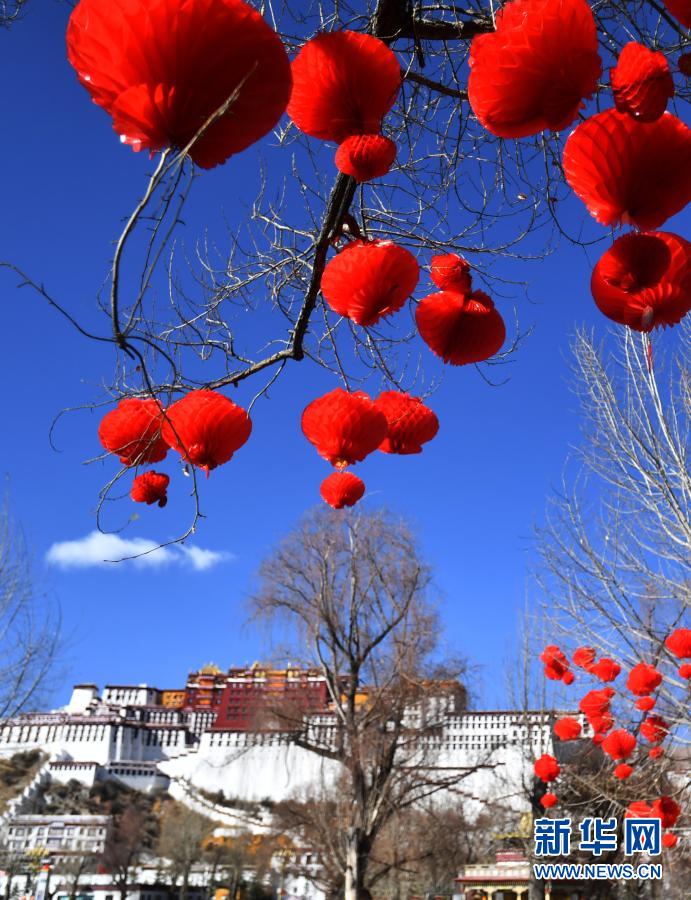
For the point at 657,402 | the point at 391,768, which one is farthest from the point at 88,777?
the point at 657,402

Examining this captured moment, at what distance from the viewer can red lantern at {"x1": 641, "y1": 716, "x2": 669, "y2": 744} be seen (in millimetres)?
6452

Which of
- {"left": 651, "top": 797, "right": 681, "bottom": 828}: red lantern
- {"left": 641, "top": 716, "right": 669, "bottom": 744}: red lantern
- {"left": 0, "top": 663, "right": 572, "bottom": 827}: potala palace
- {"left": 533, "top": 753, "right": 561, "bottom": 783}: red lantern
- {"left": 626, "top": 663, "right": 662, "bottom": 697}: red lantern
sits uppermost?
{"left": 0, "top": 663, "right": 572, "bottom": 827}: potala palace

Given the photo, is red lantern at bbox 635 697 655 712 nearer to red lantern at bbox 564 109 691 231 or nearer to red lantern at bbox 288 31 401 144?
red lantern at bbox 564 109 691 231

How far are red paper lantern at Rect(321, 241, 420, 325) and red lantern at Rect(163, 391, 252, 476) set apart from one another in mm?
434

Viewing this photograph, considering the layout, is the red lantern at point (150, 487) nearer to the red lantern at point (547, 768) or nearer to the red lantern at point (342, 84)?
the red lantern at point (342, 84)

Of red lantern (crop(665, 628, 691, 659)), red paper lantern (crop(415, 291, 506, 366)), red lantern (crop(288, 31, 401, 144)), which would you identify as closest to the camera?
red lantern (crop(288, 31, 401, 144))

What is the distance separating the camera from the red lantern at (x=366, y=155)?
65.9 inches

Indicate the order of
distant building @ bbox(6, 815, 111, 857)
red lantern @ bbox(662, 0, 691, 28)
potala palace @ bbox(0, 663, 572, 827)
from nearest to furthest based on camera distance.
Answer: red lantern @ bbox(662, 0, 691, 28) < distant building @ bbox(6, 815, 111, 857) < potala palace @ bbox(0, 663, 572, 827)

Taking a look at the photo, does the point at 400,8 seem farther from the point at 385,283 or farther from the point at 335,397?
the point at 335,397

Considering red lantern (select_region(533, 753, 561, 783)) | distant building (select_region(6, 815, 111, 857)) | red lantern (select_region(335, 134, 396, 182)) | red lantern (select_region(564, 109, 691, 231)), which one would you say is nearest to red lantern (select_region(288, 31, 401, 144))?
red lantern (select_region(335, 134, 396, 182))

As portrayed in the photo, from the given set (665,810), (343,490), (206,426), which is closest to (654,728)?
(665,810)

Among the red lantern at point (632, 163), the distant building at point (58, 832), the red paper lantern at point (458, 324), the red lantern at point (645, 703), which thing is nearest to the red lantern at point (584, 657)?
the red lantern at point (645, 703)

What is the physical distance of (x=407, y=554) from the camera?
1205cm

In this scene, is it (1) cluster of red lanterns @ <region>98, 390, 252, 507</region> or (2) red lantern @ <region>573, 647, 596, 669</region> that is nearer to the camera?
(1) cluster of red lanterns @ <region>98, 390, 252, 507</region>
